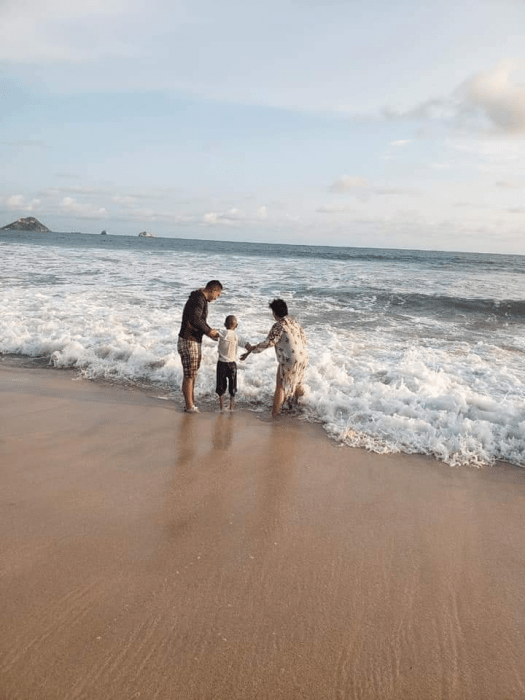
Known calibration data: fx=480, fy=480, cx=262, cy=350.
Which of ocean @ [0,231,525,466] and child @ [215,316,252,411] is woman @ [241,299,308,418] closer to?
child @ [215,316,252,411]

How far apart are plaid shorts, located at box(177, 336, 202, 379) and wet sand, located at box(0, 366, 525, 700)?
1146 millimetres

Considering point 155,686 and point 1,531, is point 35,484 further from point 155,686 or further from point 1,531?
point 155,686

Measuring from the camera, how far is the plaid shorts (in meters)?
5.70

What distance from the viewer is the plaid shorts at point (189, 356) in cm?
570

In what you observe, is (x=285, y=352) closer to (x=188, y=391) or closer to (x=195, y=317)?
(x=195, y=317)

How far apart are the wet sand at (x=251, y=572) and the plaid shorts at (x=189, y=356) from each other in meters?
1.15

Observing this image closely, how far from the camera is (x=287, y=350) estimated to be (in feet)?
18.7

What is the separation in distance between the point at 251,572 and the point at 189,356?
3213mm

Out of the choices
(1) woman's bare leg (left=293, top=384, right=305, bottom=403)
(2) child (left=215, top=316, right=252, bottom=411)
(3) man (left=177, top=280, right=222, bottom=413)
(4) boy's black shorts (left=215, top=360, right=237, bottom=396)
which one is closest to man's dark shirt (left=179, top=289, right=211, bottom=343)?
(3) man (left=177, top=280, right=222, bottom=413)

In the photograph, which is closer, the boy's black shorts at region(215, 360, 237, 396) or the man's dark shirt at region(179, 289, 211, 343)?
the man's dark shirt at region(179, 289, 211, 343)

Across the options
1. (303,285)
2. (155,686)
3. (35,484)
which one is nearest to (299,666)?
(155,686)

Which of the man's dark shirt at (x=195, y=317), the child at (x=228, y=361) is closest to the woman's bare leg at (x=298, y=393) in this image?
the child at (x=228, y=361)

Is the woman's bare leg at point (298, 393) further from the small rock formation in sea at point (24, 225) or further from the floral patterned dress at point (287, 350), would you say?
the small rock formation in sea at point (24, 225)

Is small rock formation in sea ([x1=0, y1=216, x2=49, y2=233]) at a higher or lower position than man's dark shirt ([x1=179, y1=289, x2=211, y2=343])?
higher
